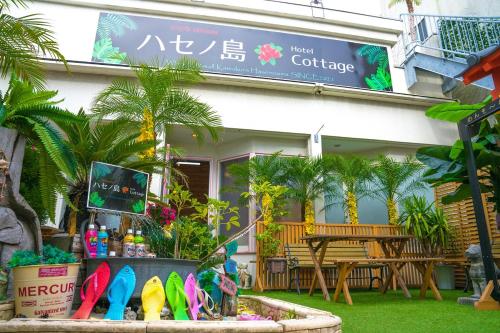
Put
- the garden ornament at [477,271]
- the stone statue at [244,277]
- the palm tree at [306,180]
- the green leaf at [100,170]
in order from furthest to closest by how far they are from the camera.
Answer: the palm tree at [306,180], the stone statue at [244,277], the garden ornament at [477,271], the green leaf at [100,170]

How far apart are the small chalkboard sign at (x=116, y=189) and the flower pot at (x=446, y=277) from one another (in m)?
6.76

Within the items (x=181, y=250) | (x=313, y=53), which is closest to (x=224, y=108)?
(x=313, y=53)

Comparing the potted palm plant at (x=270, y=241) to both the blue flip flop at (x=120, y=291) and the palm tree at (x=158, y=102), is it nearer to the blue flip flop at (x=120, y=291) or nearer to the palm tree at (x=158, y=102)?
the palm tree at (x=158, y=102)

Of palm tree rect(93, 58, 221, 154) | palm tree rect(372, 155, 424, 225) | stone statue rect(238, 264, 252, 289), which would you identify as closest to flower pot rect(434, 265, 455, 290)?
palm tree rect(372, 155, 424, 225)

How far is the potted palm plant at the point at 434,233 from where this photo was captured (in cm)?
743

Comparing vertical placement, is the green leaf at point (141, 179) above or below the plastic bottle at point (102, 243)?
above

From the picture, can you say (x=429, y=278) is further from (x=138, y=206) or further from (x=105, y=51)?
(x=105, y=51)

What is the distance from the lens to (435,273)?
7.67 m

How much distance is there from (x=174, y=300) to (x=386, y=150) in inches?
362

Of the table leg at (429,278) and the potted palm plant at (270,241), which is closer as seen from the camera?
the table leg at (429,278)

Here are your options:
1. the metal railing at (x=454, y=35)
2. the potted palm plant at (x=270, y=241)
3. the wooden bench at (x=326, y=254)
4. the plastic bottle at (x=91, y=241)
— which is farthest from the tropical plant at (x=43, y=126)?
the metal railing at (x=454, y=35)

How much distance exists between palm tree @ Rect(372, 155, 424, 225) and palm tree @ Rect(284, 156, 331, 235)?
60.9 inches

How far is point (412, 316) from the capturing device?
3.93 metres

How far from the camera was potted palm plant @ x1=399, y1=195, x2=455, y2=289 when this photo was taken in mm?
7430
